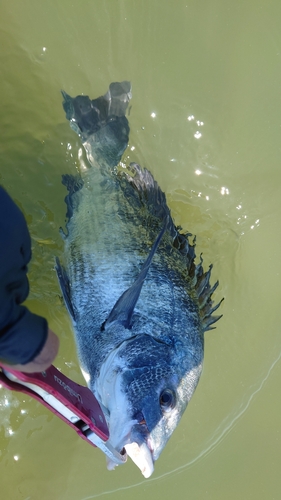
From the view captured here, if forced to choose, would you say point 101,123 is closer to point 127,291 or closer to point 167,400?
point 127,291

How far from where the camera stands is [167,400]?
7.14ft

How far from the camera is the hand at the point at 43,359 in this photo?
1.74 metres

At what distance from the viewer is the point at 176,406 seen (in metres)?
2.23

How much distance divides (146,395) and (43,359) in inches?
24.1

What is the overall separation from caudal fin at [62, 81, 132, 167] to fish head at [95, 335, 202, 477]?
1.61 meters

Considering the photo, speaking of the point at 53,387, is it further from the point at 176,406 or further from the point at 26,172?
the point at 26,172

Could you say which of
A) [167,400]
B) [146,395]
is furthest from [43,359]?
[167,400]

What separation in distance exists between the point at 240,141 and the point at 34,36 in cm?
211

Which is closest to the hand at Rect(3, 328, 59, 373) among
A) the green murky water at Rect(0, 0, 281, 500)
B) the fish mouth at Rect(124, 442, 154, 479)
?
the fish mouth at Rect(124, 442, 154, 479)

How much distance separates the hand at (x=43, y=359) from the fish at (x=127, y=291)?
0.50 metres

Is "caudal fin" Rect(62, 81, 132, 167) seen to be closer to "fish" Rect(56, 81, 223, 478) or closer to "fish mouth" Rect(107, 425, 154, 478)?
"fish" Rect(56, 81, 223, 478)

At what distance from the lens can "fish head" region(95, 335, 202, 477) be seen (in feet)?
6.61

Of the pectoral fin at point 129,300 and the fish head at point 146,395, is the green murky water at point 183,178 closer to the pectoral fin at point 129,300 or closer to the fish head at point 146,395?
the pectoral fin at point 129,300

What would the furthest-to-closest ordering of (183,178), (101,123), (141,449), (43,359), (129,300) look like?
(183,178) → (101,123) → (129,300) → (141,449) → (43,359)
